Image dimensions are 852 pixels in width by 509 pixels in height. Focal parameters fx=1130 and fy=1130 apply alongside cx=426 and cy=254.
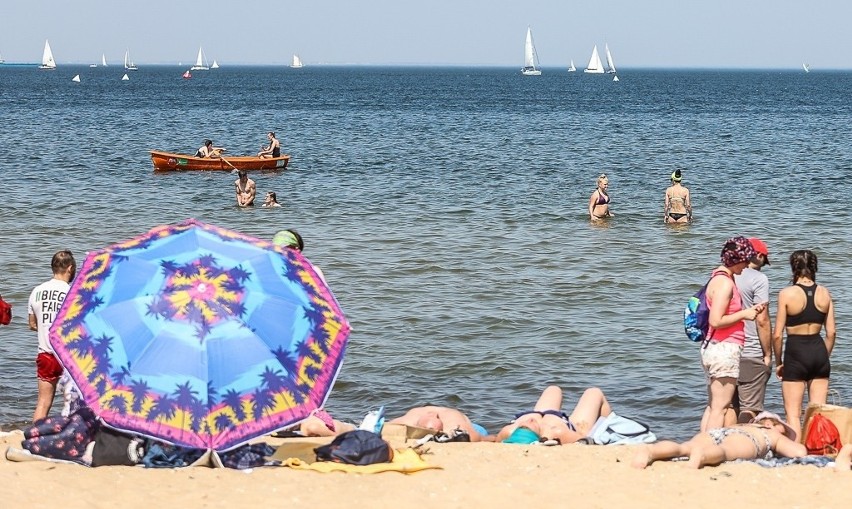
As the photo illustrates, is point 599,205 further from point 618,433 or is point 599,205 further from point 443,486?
point 443,486

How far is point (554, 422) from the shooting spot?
860 centimetres

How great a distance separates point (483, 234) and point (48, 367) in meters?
13.0

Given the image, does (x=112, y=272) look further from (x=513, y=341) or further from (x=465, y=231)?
(x=465, y=231)

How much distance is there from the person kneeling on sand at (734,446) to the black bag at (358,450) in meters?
1.65

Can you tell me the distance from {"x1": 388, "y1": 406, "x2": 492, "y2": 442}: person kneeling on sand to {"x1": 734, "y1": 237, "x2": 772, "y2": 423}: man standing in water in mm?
1969

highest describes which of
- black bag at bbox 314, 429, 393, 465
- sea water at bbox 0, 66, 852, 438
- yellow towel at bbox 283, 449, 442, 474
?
black bag at bbox 314, 429, 393, 465

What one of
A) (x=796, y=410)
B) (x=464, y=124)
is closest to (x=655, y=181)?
(x=796, y=410)

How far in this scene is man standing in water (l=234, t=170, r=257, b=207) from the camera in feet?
78.0

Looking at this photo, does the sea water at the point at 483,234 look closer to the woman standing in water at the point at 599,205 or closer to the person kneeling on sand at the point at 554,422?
the woman standing in water at the point at 599,205

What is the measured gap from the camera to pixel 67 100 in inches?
3482

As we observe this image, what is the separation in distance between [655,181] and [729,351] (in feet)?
77.1

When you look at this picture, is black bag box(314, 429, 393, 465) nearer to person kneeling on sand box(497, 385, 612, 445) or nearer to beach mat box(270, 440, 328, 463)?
beach mat box(270, 440, 328, 463)

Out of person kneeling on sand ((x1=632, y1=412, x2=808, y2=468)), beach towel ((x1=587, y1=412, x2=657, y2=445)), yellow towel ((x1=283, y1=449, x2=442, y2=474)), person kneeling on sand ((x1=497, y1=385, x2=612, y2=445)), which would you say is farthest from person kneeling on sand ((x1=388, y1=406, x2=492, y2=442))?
person kneeling on sand ((x1=632, y1=412, x2=808, y2=468))

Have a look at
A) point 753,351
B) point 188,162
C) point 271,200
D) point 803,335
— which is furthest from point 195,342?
point 188,162
